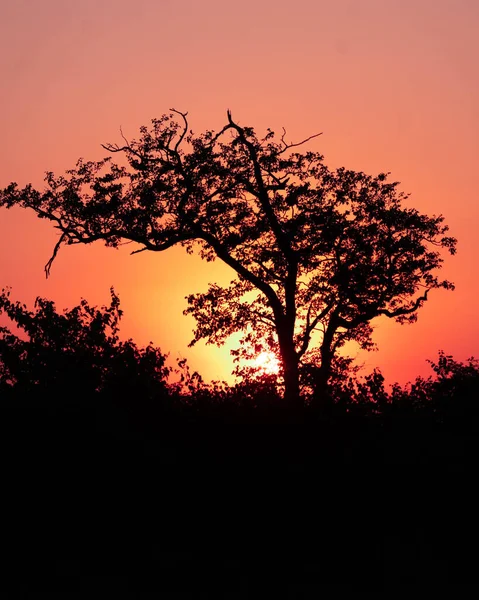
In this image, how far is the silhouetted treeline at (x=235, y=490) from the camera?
1508 centimetres

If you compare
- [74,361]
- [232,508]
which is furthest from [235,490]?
[74,361]

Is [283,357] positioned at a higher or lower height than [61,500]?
higher

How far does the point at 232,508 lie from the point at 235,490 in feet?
1.24

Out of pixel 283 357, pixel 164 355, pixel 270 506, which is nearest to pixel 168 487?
Answer: pixel 270 506

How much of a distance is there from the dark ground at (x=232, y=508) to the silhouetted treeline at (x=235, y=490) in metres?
0.03

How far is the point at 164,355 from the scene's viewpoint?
22.2 m

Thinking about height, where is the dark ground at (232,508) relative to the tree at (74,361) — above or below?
below

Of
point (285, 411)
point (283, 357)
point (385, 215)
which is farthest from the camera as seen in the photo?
point (385, 215)

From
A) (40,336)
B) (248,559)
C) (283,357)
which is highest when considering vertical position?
(283,357)

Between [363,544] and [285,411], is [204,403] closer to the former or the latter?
[285,411]

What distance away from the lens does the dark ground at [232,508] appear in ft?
49.1

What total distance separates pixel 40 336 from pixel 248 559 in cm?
1230

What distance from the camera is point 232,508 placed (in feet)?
51.8

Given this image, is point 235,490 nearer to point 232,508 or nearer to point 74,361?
point 232,508
